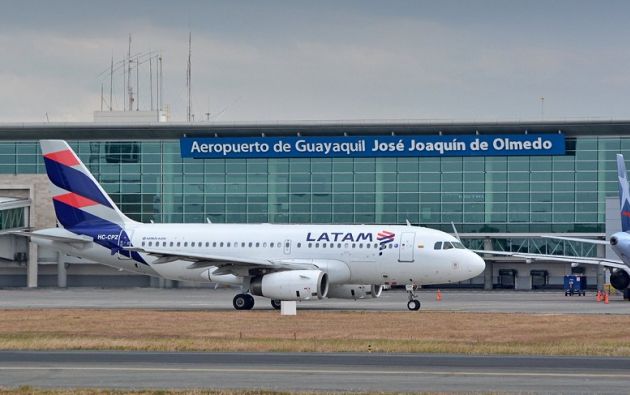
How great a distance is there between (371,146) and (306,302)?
3127 centimetres

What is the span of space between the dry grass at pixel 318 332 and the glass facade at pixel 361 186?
4022 cm

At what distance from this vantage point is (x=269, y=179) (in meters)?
92.1

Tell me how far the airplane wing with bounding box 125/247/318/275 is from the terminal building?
110ft

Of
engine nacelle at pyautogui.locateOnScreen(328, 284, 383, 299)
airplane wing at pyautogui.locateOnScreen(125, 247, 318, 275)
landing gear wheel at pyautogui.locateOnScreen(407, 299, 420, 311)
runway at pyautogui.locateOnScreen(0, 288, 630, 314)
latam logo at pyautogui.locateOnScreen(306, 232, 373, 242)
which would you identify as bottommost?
runway at pyautogui.locateOnScreen(0, 288, 630, 314)

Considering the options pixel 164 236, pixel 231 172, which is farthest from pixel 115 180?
pixel 164 236

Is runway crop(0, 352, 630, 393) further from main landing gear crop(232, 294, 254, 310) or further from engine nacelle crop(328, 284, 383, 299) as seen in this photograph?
engine nacelle crop(328, 284, 383, 299)

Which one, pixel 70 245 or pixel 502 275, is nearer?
pixel 70 245

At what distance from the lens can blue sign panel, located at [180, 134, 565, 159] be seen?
8862 cm

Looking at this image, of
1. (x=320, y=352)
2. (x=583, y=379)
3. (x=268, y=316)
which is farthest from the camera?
(x=268, y=316)

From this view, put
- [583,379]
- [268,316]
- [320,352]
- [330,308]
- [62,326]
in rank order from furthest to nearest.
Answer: [330,308], [268,316], [62,326], [320,352], [583,379]

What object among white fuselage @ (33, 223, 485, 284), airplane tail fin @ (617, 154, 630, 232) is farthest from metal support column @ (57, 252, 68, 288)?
airplane tail fin @ (617, 154, 630, 232)

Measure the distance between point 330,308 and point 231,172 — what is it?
38335 millimetres

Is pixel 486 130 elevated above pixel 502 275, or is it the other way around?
pixel 486 130

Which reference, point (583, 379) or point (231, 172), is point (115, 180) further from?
point (583, 379)
